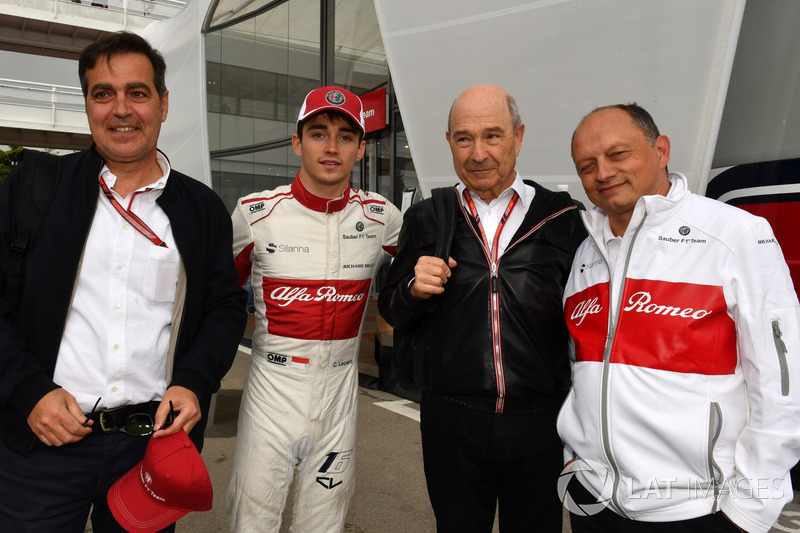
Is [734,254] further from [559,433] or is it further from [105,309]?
[105,309]

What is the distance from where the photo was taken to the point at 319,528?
6.73 feet

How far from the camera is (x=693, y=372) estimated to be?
1366 mm

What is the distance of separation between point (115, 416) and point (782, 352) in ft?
5.49

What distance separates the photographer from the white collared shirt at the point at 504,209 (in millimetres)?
1830

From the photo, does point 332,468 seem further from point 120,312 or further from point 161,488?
point 120,312

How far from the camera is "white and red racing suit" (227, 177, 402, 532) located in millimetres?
2051

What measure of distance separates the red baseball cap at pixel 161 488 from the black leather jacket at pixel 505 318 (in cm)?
73

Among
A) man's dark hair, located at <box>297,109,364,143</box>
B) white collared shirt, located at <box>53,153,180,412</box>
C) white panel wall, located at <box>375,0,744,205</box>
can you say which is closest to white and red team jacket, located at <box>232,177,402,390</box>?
man's dark hair, located at <box>297,109,364,143</box>

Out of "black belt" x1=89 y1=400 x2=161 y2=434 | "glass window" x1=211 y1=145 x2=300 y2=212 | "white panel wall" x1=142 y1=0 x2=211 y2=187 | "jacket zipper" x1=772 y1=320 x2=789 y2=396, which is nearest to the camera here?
"jacket zipper" x1=772 y1=320 x2=789 y2=396

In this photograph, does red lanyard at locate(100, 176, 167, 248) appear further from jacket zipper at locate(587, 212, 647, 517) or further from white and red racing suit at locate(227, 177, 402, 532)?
jacket zipper at locate(587, 212, 647, 517)

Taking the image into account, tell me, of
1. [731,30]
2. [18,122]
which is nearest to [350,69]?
[731,30]

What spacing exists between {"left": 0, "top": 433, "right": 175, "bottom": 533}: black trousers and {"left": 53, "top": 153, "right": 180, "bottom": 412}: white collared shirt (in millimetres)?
121

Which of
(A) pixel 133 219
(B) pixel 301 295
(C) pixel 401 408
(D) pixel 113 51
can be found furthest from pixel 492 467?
(C) pixel 401 408

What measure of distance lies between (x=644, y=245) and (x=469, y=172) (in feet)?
2.00
